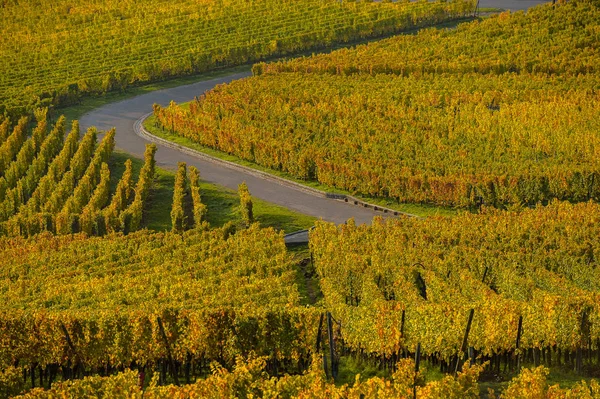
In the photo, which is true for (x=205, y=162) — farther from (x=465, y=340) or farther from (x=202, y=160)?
(x=465, y=340)

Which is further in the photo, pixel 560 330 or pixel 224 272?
pixel 224 272

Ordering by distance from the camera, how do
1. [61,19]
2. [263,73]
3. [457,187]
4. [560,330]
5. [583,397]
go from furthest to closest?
1. [61,19]
2. [263,73]
3. [457,187]
4. [560,330]
5. [583,397]

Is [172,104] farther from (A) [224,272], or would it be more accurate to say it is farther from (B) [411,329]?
(B) [411,329]

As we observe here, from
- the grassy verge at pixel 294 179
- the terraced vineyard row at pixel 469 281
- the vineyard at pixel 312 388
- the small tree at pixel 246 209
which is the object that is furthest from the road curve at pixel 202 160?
the vineyard at pixel 312 388

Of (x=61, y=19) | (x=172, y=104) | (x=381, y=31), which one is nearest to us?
(x=172, y=104)

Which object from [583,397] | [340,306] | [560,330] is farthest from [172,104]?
[583,397]

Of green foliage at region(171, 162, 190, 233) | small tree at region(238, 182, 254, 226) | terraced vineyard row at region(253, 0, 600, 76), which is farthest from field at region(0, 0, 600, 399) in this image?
small tree at region(238, 182, 254, 226)

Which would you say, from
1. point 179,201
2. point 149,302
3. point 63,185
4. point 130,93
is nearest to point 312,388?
point 149,302

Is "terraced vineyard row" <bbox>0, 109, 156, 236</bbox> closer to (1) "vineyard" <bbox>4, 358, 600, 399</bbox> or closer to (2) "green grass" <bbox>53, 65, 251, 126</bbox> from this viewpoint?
(2) "green grass" <bbox>53, 65, 251, 126</bbox>
